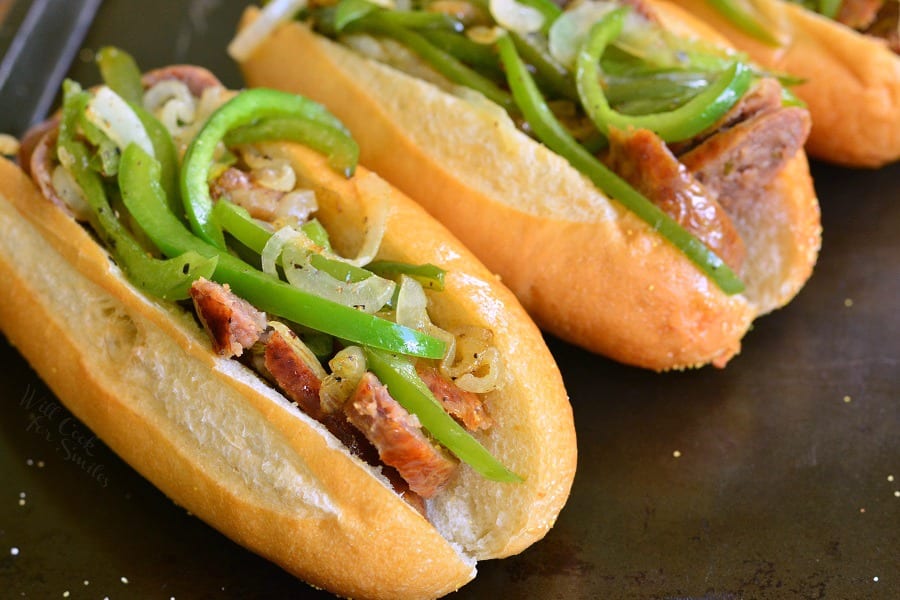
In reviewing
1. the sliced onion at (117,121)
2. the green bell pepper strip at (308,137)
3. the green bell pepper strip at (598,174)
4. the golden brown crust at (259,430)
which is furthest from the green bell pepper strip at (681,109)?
the sliced onion at (117,121)

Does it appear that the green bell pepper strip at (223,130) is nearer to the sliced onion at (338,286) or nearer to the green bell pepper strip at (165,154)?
the green bell pepper strip at (165,154)

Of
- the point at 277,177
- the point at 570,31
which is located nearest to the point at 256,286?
the point at 277,177

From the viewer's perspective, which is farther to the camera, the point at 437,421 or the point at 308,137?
the point at 308,137

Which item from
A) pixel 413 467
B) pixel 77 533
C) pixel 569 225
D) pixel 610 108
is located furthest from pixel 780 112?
pixel 77 533

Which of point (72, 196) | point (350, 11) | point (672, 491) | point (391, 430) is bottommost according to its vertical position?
point (672, 491)

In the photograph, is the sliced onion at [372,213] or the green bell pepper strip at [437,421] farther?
the sliced onion at [372,213]

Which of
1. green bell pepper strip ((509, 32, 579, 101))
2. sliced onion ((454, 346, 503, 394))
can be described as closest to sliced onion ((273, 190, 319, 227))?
sliced onion ((454, 346, 503, 394))

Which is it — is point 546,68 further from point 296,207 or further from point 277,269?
point 277,269
